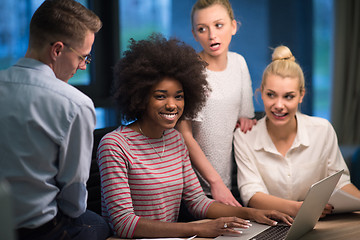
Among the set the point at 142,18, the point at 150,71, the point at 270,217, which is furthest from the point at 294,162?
the point at 142,18

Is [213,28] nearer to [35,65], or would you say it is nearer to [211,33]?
[211,33]

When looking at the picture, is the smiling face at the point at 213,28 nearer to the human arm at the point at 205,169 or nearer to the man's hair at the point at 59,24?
the human arm at the point at 205,169

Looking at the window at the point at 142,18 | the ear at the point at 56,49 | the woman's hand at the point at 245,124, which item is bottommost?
the woman's hand at the point at 245,124

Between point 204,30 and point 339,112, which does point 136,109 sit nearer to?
point 204,30

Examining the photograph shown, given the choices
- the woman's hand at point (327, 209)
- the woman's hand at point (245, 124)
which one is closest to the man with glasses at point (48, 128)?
the woman's hand at point (327, 209)

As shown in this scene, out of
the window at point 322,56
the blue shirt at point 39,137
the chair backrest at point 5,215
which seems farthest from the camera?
the window at point 322,56

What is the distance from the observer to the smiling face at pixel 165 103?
1.73 metres

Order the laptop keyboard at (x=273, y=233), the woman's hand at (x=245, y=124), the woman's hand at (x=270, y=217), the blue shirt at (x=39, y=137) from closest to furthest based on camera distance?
the blue shirt at (x=39, y=137)
the laptop keyboard at (x=273, y=233)
the woman's hand at (x=270, y=217)
the woman's hand at (x=245, y=124)

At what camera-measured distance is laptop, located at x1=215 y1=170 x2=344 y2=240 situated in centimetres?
142

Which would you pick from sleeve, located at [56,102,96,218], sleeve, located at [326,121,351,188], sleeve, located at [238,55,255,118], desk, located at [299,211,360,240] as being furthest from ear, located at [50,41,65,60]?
sleeve, located at [326,121,351,188]

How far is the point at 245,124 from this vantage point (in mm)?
2199

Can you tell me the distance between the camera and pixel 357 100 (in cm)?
411

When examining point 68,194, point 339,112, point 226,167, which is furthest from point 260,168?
point 339,112

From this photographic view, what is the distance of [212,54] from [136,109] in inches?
A: 22.3
